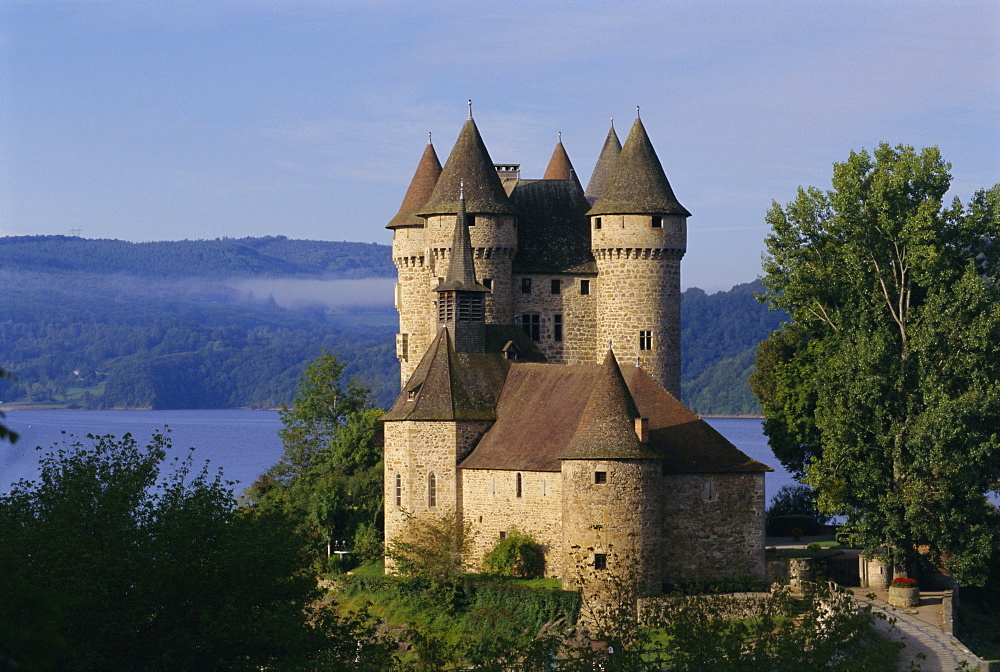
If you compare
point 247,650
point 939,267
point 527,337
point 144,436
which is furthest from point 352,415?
point 144,436

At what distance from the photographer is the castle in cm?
4616

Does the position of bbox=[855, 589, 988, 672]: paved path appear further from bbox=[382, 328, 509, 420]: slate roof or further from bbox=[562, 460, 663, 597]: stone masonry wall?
bbox=[382, 328, 509, 420]: slate roof

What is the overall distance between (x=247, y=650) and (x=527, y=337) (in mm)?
26866

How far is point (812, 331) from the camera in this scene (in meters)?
54.0

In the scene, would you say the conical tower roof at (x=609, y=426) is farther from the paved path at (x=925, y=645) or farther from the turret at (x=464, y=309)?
the paved path at (x=925, y=645)

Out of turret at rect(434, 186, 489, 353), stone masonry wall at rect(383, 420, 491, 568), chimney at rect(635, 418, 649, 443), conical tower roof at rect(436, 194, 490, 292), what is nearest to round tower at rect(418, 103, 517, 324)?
conical tower roof at rect(436, 194, 490, 292)

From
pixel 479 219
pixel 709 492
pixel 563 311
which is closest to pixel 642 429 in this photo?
pixel 709 492

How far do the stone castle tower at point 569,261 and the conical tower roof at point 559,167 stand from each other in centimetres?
526

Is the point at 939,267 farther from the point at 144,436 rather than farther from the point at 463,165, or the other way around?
the point at 144,436

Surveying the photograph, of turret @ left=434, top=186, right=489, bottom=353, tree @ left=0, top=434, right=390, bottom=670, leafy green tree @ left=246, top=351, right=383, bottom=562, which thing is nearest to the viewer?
tree @ left=0, top=434, right=390, bottom=670

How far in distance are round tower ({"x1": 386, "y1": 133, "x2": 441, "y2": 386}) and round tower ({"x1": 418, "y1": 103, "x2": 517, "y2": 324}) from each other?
147cm

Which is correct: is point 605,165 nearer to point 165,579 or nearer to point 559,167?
point 559,167

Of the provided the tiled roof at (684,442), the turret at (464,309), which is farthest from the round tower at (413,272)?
the tiled roof at (684,442)

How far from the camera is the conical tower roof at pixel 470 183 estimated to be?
60250mm
